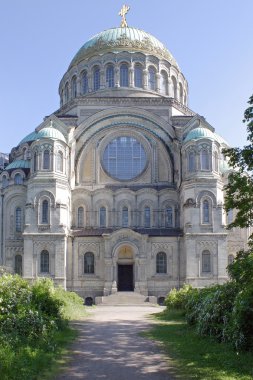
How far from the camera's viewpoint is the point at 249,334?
15586 millimetres

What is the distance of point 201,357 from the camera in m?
15.4

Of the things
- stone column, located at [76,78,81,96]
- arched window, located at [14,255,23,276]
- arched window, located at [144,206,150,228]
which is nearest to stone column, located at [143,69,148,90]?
stone column, located at [76,78,81,96]

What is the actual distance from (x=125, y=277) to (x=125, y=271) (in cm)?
54

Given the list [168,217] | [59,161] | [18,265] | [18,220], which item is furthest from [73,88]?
[18,265]

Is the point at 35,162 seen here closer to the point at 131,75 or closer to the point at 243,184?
the point at 131,75

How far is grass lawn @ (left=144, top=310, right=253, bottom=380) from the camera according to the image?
1318 centimetres

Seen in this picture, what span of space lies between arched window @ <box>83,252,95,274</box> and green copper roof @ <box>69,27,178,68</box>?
22412 mm

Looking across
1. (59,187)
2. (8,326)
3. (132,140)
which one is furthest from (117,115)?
(8,326)

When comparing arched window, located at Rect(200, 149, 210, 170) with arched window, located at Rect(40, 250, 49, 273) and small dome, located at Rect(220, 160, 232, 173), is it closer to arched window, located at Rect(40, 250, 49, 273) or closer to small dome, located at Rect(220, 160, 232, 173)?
small dome, located at Rect(220, 160, 232, 173)

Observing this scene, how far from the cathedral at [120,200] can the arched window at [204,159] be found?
86mm

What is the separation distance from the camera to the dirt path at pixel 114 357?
13.7 m

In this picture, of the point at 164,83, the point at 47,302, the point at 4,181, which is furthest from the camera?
the point at 164,83

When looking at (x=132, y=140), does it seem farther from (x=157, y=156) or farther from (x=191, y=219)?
(x=191, y=219)

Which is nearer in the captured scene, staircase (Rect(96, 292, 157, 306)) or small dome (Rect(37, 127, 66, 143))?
staircase (Rect(96, 292, 157, 306))
